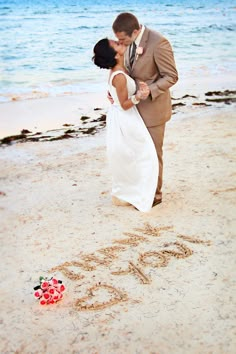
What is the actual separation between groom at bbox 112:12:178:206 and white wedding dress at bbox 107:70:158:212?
0.13m

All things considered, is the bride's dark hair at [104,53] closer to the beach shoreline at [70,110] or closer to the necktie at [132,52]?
the necktie at [132,52]

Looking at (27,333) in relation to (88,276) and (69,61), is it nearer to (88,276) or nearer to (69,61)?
(88,276)

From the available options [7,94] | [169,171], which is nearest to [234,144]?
[169,171]

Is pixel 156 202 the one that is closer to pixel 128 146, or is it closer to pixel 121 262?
pixel 128 146

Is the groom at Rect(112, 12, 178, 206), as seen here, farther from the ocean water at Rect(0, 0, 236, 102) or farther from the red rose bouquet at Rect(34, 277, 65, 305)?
the red rose bouquet at Rect(34, 277, 65, 305)

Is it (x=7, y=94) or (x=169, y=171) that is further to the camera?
(x=7, y=94)

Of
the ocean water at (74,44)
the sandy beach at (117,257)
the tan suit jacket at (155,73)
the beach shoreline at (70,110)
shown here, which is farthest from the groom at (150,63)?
the beach shoreline at (70,110)

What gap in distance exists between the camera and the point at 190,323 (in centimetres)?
329

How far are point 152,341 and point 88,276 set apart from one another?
3.08 ft

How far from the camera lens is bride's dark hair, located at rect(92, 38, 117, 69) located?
15.0 ft

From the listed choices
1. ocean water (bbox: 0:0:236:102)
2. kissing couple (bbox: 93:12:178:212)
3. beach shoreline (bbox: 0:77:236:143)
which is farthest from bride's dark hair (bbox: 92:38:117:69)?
beach shoreline (bbox: 0:77:236:143)

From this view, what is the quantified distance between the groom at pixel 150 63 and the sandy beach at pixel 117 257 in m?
0.96

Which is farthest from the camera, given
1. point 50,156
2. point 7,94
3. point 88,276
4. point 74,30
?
point 74,30

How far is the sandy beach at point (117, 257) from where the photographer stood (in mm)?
3221
